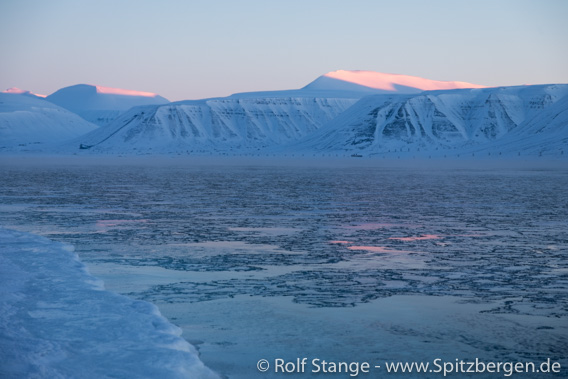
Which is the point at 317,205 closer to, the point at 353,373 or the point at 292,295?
the point at 292,295

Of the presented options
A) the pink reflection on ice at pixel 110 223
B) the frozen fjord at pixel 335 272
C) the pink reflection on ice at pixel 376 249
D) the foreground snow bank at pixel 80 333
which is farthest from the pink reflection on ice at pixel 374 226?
the foreground snow bank at pixel 80 333

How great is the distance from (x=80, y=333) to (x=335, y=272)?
6633mm

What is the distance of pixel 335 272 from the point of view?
1570 centimetres

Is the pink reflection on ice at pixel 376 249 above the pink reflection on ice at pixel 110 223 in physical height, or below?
→ below

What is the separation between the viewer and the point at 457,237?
21.3 metres

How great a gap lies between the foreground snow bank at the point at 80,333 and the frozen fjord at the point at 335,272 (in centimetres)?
54

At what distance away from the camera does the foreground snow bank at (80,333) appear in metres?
8.99

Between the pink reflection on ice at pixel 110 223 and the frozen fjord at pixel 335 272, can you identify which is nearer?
the frozen fjord at pixel 335 272

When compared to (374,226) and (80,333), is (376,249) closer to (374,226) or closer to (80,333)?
(374,226)

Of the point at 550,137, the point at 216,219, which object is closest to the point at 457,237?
the point at 216,219

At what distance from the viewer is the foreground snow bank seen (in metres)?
8.99

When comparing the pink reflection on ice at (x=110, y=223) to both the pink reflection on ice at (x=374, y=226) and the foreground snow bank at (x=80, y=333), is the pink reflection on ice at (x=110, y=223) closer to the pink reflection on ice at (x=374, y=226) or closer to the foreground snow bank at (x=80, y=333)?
the pink reflection on ice at (x=374, y=226)

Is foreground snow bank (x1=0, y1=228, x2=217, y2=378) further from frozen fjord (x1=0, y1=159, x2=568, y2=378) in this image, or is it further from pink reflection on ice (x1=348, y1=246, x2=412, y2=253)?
pink reflection on ice (x1=348, y1=246, x2=412, y2=253)

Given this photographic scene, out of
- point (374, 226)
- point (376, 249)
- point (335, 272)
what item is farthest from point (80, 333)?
point (374, 226)
